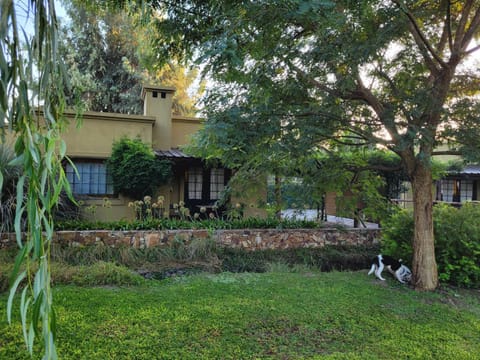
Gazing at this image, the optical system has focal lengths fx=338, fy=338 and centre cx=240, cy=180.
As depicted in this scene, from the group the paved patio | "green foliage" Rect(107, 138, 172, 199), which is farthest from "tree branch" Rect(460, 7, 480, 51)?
"green foliage" Rect(107, 138, 172, 199)

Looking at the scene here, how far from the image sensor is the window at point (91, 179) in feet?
36.9

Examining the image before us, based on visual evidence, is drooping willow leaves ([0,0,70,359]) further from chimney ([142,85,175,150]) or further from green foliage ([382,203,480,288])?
chimney ([142,85,175,150])

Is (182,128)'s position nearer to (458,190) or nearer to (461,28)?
(461,28)

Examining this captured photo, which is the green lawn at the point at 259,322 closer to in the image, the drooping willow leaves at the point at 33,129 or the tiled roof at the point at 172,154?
the drooping willow leaves at the point at 33,129

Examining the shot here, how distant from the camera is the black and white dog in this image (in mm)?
6781

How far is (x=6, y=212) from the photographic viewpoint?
7.65m

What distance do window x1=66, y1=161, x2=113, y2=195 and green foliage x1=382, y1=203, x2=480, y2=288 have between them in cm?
894

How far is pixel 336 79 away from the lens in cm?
532

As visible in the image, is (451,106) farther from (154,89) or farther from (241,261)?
(154,89)

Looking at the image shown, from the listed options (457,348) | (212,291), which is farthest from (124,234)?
(457,348)

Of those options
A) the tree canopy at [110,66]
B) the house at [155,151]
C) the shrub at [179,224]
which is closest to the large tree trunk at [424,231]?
the shrub at [179,224]

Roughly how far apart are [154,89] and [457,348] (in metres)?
11.7

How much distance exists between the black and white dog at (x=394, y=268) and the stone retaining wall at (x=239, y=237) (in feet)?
8.83

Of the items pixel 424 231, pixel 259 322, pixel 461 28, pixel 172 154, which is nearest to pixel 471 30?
pixel 461 28
